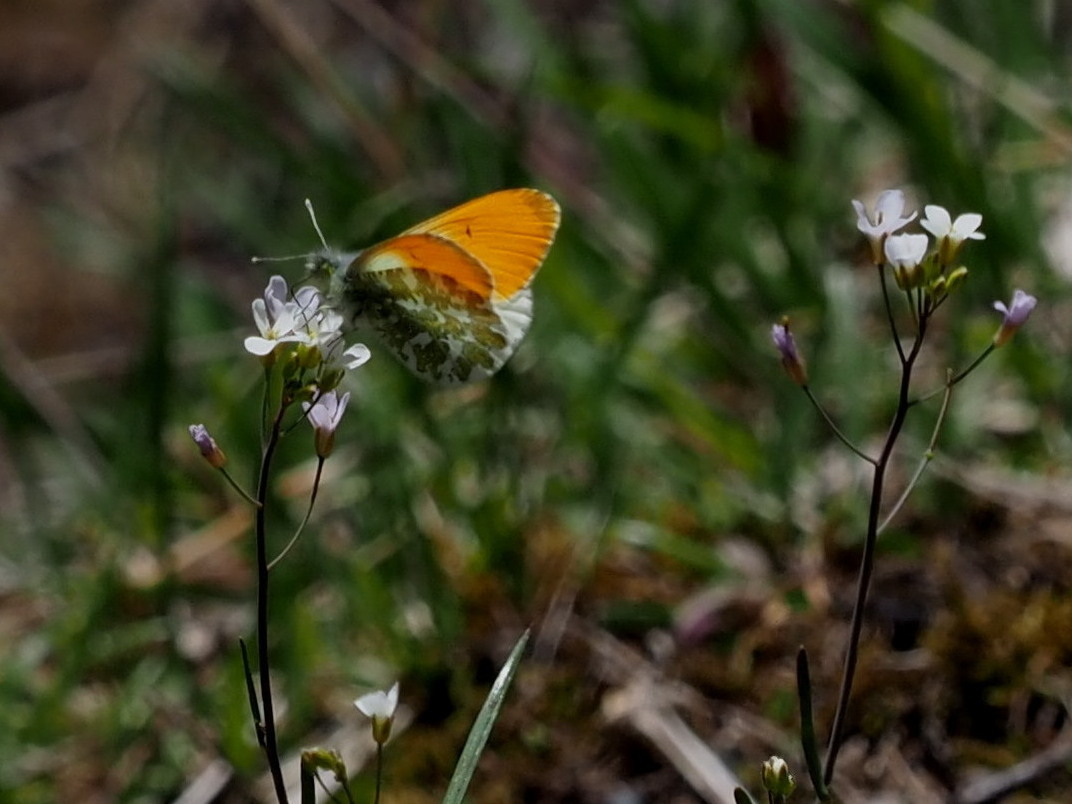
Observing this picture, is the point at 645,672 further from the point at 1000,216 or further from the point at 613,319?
the point at 1000,216

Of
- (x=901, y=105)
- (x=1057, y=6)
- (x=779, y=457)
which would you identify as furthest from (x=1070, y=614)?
(x=1057, y=6)

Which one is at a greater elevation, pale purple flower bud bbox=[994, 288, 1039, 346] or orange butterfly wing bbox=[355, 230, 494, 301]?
pale purple flower bud bbox=[994, 288, 1039, 346]

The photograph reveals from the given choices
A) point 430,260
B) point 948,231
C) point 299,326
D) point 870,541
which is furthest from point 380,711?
point 948,231

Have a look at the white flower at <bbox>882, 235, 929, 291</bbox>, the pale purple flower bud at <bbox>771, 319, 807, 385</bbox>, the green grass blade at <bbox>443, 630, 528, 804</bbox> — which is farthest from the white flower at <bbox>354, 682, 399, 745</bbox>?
the white flower at <bbox>882, 235, 929, 291</bbox>

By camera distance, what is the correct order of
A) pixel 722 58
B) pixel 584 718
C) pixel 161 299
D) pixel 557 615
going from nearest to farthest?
pixel 584 718, pixel 557 615, pixel 161 299, pixel 722 58

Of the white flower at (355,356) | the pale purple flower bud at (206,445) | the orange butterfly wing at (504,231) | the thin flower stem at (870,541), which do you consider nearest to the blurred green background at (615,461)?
the thin flower stem at (870,541)

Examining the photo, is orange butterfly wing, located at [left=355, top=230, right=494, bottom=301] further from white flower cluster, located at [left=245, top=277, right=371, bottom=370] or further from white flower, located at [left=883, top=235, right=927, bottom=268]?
white flower, located at [left=883, top=235, right=927, bottom=268]

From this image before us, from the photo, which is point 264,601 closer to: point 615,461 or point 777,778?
point 777,778
